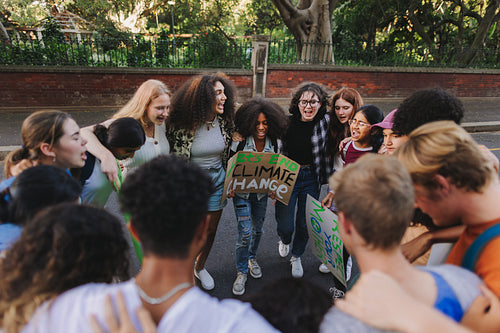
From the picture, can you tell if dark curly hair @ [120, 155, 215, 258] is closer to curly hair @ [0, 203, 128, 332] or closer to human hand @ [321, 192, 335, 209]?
curly hair @ [0, 203, 128, 332]

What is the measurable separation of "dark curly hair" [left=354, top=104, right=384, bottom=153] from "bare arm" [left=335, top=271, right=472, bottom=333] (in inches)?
74.9

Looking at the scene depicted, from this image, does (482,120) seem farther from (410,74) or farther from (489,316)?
(489,316)

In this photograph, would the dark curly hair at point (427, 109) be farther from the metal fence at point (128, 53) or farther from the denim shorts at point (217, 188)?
the metal fence at point (128, 53)

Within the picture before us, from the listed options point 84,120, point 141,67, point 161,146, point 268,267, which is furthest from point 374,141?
point 141,67

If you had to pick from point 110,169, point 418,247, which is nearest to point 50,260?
point 110,169

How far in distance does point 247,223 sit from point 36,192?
1.75m

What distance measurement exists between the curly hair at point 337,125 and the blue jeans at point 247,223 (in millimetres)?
831

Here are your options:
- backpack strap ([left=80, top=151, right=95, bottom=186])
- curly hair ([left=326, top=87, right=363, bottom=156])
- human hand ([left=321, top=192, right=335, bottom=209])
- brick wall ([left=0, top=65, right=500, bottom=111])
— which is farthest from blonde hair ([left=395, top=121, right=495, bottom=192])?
brick wall ([left=0, top=65, right=500, bottom=111])

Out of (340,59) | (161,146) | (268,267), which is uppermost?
(340,59)

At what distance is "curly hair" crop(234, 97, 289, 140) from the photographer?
8.88 ft

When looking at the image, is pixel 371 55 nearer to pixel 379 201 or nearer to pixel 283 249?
pixel 283 249

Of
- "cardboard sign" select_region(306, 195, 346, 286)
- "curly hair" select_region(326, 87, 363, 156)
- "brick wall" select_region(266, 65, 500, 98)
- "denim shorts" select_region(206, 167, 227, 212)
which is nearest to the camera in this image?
"cardboard sign" select_region(306, 195, 346, 286)

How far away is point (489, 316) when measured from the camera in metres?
0.99

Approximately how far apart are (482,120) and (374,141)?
894 centimetres
